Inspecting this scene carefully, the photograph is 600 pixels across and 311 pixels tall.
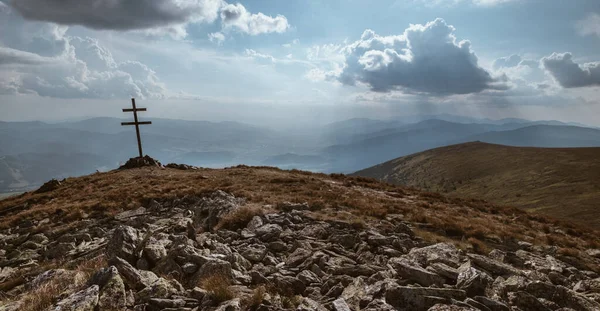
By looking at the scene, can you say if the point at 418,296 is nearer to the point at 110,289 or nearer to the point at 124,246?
the point at 110,289

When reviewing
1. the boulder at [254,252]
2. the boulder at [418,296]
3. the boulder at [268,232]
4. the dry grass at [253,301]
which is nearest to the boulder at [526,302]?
the boulder at [418,296]

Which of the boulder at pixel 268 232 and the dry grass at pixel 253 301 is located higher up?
the dry grass at pixel 253 301

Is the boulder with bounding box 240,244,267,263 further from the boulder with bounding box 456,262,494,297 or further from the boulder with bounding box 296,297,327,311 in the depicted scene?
the boulder with bounding box 456,262,494,297

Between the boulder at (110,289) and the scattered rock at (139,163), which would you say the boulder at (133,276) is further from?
the scattered rock at (139,163)

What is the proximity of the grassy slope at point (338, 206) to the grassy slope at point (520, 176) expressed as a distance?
19649 millimetres

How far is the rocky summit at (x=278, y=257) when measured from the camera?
7.82 metres

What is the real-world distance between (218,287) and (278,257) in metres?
4.16

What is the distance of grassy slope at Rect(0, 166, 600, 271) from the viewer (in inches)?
662

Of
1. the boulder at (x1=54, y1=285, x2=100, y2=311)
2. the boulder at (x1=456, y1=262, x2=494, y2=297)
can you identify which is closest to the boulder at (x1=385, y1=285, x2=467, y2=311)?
the boulder at (x1=456, y1=262, x2=494, y2=297)

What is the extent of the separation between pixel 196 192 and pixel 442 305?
19.1m

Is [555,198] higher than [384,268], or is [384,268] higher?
[384,268]

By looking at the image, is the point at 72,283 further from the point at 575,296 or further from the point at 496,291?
the point at 575,296

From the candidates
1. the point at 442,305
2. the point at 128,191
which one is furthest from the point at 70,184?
the point at 442,305

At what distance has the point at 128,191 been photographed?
976 inches
